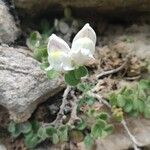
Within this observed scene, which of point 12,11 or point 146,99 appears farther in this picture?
point 12,11

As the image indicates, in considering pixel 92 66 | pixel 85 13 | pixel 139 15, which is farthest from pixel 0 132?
pixel 139 15

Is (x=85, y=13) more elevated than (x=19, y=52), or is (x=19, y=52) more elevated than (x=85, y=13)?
(x=85, y=13)

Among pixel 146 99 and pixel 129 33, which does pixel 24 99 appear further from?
pixel 129 33

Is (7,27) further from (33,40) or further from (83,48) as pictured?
(83,48)

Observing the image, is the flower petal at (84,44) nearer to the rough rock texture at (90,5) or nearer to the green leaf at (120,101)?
the green leaf at (120,101)

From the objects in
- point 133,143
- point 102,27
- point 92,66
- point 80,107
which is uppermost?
point 102,27

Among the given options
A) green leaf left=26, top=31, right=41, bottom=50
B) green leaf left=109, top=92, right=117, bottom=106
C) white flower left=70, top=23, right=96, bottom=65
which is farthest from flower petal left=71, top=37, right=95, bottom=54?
green leaf left=26, top=31, right=41, bottom=50

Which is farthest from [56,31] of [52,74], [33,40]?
[52,74]
